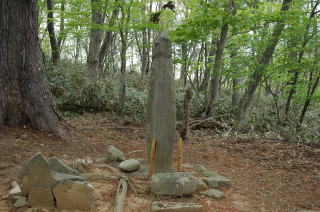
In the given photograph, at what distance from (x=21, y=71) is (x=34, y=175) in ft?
10.8

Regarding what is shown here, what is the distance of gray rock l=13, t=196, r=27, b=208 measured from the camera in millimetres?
3070

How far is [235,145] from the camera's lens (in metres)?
8.10

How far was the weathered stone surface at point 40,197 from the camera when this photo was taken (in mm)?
3094

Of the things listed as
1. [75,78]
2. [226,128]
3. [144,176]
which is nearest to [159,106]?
[144,176]

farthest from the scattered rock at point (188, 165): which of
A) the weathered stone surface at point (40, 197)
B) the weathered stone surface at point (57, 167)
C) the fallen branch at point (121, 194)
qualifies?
the weathered stone surface at point (40, 197)

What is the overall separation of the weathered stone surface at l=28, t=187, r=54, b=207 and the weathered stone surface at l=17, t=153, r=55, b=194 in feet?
0.20

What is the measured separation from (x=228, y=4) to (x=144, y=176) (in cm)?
725

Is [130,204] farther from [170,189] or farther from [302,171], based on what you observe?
[302,171]

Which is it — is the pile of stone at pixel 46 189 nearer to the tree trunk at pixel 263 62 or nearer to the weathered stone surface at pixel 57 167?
the weathered stone surface at pixel 57 167

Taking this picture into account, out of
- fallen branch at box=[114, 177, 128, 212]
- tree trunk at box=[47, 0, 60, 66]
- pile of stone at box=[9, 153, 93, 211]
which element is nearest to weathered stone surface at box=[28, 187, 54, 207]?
pile of stone at box=[9, 153, 93, 211]

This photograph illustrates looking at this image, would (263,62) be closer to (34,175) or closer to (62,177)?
(62,177)

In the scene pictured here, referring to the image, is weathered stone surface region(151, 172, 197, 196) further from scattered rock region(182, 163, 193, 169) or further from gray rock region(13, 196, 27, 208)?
scattered rock region(182, 163, 193, 169)

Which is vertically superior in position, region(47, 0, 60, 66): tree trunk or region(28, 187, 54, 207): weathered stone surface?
region(47, 0, 60, 66): tree trunk

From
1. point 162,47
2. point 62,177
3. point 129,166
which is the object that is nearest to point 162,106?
point 162,47
